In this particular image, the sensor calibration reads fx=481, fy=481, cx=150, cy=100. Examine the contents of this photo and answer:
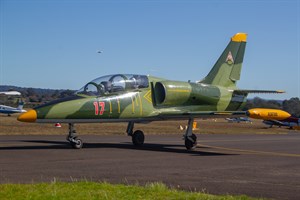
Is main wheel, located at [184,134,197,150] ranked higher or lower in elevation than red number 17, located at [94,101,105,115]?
lower

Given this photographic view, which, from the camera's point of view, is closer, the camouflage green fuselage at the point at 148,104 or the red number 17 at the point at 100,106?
the camouflage green fuselage at the point at 148,104

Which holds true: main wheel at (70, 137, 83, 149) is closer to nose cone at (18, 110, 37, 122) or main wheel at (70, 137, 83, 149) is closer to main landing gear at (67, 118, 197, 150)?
main landing gear at (67, 118, 197, 150)

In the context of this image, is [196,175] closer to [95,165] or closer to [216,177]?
[216,177]

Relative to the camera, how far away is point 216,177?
463 inches

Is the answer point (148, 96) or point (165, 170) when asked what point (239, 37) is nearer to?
point (148, 96)

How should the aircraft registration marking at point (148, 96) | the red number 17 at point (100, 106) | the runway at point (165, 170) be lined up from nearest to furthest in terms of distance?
the runway at point (165, 170), the red number 17 at point (100, 106), the aircraft registration marking at point (148, 96)

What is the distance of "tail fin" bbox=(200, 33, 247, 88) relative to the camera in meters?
23.8

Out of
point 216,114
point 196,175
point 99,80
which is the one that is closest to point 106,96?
point 99,80

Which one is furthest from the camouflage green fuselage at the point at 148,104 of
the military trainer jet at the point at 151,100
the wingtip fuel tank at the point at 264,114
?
the wingtip fuel tank at the point at 264,114

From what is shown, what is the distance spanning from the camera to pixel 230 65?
2436 centimetres

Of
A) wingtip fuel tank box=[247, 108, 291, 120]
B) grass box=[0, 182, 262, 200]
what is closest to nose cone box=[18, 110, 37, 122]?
wingtip fuel tank box=[247, 108, 291, 120]

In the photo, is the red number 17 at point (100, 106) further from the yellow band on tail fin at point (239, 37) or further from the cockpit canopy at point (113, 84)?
the yellow band on tail fin at point (239, 37)

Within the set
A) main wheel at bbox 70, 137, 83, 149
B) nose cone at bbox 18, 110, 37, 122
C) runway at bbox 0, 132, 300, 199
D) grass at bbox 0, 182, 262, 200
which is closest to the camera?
grass at bbox 0, 182, 262, 200

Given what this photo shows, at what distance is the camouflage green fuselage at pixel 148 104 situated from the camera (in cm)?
1791
